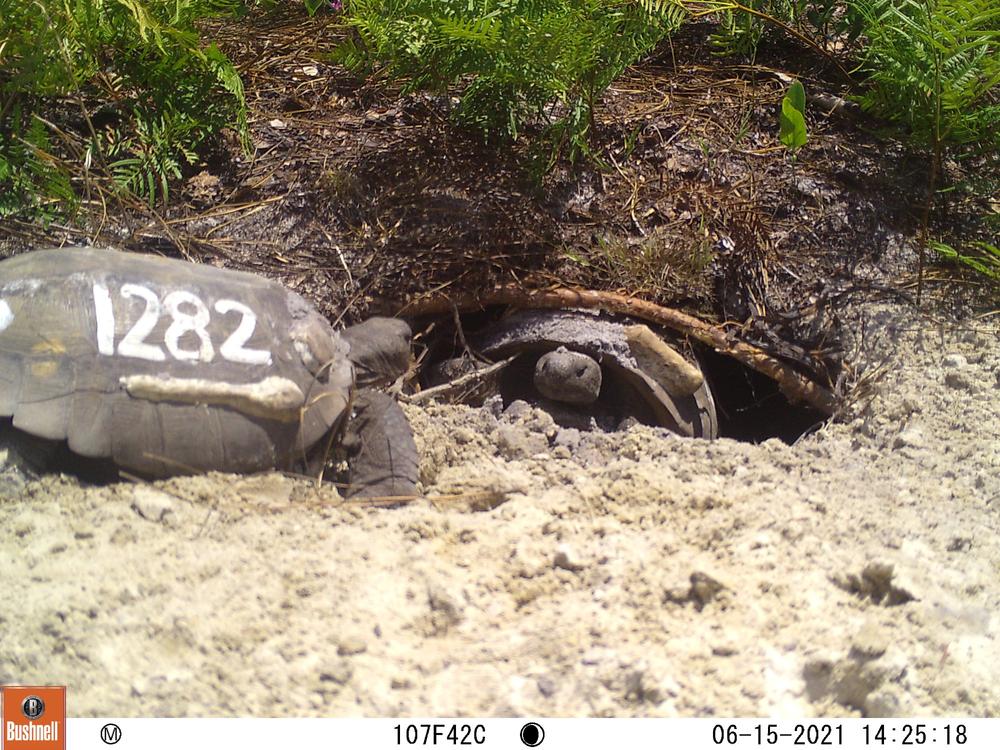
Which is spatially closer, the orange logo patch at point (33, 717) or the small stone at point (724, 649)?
the orange logo patch at point (33, 717)

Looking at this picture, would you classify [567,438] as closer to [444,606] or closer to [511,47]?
[444,606]

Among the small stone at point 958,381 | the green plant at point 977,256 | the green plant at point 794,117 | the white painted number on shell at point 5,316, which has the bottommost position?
the white painted number on shell at point 5,316

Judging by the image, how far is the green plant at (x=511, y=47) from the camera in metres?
2.50

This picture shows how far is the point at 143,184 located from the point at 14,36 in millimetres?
548

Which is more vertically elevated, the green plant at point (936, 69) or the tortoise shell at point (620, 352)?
the green plant at point (936, 69)

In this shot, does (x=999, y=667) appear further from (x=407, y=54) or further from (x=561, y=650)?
(x=407, y=54)

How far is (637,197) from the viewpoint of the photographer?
305 centimetres

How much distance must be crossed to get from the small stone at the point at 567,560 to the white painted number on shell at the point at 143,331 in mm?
1131

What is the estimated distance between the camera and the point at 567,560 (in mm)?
1732

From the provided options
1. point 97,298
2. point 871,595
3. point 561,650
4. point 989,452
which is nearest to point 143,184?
point 97,298

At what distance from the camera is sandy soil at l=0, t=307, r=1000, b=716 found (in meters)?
1.45

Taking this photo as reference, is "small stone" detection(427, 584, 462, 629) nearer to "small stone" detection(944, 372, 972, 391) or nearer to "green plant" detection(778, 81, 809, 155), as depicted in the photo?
"small stone" detection(944, 372, 972, 391)

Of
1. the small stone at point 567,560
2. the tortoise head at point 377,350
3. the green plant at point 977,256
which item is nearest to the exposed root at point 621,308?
the tortoise head at point 377,350

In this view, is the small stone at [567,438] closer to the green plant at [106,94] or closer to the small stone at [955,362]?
the small stone at [955,362]
